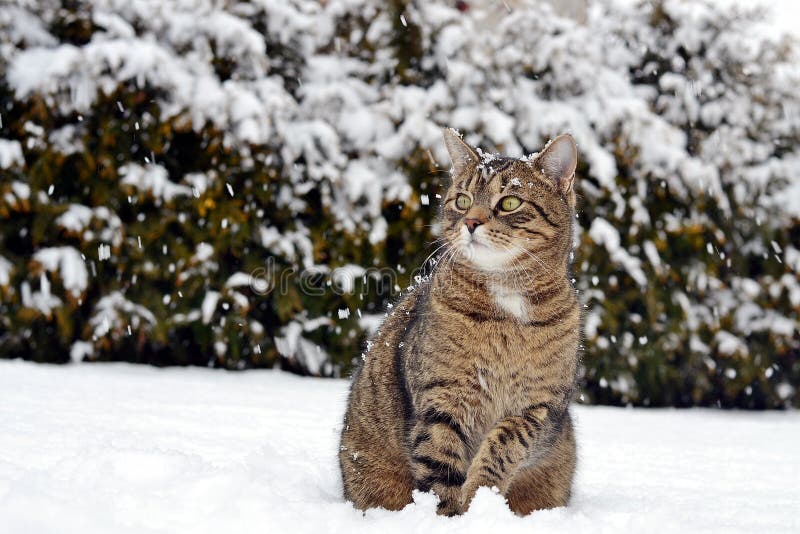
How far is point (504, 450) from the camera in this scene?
7.71 ft

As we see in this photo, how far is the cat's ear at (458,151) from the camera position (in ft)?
9.37

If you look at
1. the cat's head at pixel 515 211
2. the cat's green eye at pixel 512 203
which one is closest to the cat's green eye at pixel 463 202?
the cat's head at pixel 515 211

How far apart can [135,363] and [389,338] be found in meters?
2.80

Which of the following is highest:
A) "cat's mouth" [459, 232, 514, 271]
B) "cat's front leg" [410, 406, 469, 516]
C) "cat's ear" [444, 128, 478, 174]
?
"cat's ear" [444, 128, 478, 174]

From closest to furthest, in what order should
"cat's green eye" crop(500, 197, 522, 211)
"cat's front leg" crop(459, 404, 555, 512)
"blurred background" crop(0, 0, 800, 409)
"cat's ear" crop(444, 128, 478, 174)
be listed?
"cat's front leg" crop(459, 404, 555, 512), "cat's green eye" crop(500, 197, 522, 211), "cat's ear" crop(444, 128, 478, 174), "blurred background" crop(0, 0, 800, 409)

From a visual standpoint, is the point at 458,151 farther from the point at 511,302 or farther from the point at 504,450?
the point at 504,450

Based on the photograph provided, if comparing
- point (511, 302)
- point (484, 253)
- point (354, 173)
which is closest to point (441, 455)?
point (511, 302)

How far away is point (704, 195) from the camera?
18.3 feet

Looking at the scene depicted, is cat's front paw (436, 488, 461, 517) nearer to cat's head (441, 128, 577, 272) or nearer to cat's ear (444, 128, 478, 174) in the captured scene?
cat's head (441, 128, 577, 272)

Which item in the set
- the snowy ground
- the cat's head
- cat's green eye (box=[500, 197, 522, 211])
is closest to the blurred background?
the snowy ground

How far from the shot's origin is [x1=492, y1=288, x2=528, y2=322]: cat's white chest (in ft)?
8.22

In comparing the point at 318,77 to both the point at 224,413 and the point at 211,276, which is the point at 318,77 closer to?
the point at 211,276

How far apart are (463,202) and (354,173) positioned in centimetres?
244

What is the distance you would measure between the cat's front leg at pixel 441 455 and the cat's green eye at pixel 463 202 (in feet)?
2.42
